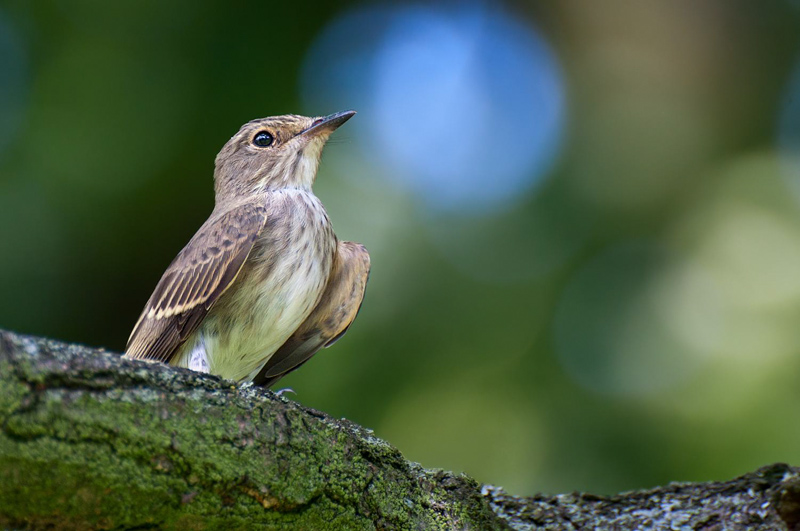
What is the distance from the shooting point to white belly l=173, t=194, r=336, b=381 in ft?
15.9

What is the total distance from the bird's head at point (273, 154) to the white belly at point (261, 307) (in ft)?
2.69

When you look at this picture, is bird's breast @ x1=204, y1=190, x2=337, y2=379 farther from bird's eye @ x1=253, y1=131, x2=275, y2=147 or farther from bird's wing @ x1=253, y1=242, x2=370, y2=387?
bird's eye @ x1=253, y1=131, x2=275, y2=147

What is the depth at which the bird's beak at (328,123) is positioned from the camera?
5.73 meters

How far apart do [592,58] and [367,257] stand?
231 cm

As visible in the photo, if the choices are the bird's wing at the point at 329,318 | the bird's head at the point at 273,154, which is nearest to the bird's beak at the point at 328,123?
the bird's head at the point at 273,154

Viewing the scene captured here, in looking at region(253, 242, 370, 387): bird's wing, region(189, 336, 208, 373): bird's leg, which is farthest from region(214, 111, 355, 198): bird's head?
region(189, 336, 208, 373): bird's leg

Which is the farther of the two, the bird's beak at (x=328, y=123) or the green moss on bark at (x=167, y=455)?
the bird's beak at (x=328, y=123)

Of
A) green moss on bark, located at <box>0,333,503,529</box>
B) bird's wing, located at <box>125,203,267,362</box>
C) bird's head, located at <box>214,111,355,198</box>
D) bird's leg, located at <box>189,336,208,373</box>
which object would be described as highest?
bird's head, located at <box>214,111,355,198</box>

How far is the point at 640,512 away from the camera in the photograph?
3393mm

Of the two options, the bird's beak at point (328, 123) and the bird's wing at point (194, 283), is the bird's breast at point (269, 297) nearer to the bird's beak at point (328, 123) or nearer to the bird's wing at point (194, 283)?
the bird's wing at point (194, 283)

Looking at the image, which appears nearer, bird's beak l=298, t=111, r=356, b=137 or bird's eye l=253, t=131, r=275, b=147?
bird's beak l=298, t=111, r=356, b=137

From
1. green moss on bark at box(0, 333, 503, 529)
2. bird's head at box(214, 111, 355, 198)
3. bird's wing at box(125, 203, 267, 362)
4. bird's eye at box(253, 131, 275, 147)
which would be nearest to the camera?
green moss on bark at box(0, 333, 503, 529)

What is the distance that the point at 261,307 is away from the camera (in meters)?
4.86

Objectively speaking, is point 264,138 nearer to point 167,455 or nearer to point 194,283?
point 194,283
